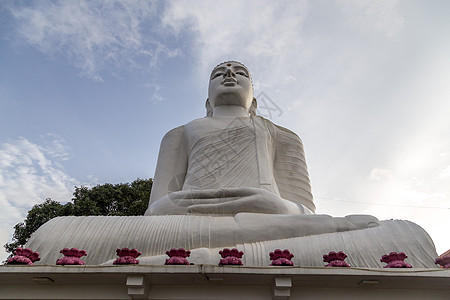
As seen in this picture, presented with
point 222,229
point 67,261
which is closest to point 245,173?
point 222,229

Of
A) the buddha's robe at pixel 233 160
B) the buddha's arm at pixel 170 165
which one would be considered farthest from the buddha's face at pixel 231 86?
the buddha's arm at pixel 170 165

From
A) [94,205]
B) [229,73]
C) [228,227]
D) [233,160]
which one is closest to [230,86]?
[229,73]

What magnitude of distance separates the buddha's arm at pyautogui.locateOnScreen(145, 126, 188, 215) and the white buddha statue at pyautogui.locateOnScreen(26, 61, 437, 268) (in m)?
0.02

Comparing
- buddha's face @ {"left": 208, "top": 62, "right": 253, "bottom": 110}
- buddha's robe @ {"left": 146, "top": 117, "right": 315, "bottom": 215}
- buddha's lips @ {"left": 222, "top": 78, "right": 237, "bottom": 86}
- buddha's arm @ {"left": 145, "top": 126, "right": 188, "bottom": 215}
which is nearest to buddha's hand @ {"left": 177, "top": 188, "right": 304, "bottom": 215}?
buddha's robe @ {"left": 146, "top": 117, "right": 315, "bottom": 215}

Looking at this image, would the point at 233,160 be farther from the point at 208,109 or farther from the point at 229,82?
the point at 208,109

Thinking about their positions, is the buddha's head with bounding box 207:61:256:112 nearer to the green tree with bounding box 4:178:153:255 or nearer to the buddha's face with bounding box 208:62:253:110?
the buddha's face with bounding box 208:62:253:110

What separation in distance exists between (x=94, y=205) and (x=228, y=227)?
963cm

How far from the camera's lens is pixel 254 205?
4.79m

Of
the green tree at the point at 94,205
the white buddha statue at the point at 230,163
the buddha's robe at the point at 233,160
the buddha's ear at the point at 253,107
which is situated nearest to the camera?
the white buddha statue at the point at 230,163

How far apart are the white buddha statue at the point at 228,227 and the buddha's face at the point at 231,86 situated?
103 centimetres

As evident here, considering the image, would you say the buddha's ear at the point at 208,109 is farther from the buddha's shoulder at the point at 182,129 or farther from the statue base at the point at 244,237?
the statue base at the point at 244,237

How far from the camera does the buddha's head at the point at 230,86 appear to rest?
23.5 feet

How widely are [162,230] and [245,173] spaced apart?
6.91ft

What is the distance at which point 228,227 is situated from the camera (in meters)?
4.27
